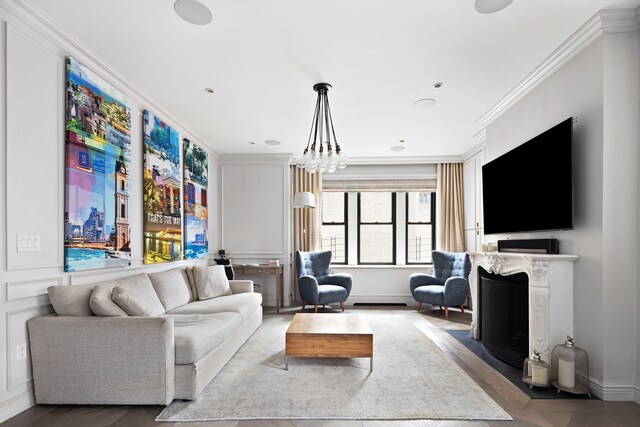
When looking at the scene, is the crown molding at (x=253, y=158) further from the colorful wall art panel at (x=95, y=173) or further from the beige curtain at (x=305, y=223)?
the colorful wall art panel at (x=95, y=173)

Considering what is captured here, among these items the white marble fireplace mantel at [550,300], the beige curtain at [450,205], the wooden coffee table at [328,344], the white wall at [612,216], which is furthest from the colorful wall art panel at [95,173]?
the beige curtain at [450,205]

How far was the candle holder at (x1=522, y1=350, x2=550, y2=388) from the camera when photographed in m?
2.75

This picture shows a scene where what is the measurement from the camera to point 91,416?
2352mm

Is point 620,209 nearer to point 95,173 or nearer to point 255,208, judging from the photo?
point 95,173

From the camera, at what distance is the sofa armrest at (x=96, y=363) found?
2441 mm

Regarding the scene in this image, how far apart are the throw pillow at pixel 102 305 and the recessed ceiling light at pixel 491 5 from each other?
3.24m

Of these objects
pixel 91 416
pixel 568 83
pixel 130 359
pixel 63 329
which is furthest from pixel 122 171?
pixel 568 83

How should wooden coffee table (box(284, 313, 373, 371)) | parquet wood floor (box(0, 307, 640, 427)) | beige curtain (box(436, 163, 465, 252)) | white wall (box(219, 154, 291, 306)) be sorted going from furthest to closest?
beige curtain (box(436, 163, 465, 252)) < white wall (box(219, 154, 291, 306)) < wooden coffee table (box(284, 313, 373, 371)) < parquet wood floor (box(0, 307, 640, 427))

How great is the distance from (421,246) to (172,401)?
16.9ft

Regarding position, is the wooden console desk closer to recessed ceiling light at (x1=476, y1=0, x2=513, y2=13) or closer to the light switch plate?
the light switch plate

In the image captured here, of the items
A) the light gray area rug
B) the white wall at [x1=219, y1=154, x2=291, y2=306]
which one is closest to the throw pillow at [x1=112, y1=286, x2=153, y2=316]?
the light gray area rug

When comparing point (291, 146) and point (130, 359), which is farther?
point (291, 146)

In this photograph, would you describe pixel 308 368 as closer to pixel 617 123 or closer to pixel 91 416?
pixel 91 416

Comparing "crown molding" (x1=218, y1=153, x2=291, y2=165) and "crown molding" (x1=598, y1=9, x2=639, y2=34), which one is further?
"crown molding" (x1=218, y1=153, x2=291, y2=165)
